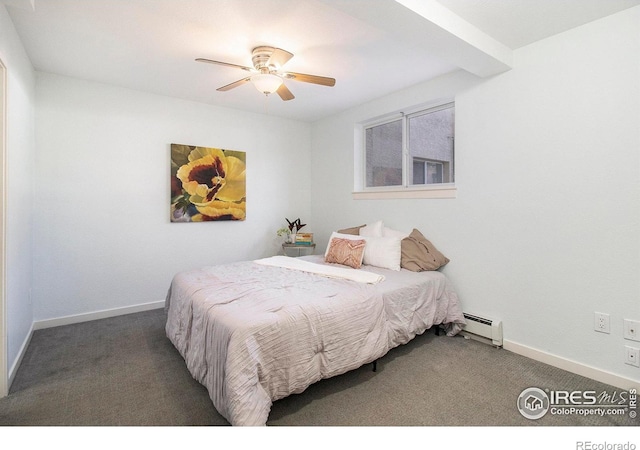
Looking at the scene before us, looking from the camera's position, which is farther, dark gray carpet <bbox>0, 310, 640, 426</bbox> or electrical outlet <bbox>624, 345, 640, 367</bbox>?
electrical outlet <bbox>624, 345, 640, 367</bbox>

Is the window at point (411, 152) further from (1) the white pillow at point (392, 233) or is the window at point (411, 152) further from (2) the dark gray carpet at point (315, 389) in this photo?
(2) the dark gray carpet at point (315, 389)

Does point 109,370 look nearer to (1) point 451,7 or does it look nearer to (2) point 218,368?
(2) point 218,368

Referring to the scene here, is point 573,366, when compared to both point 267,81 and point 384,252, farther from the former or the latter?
point 267,81

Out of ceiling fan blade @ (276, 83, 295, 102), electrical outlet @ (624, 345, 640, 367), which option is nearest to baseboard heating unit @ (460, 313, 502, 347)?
electrical outlet @ (624, 345, 640, 367)

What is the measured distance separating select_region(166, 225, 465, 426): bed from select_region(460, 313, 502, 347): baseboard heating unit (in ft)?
0.28

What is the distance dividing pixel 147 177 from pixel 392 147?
113 inches

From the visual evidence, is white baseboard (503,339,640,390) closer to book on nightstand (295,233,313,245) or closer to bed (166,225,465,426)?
bed (166,225,465,426)

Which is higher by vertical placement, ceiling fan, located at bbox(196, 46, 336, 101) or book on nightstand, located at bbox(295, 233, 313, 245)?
ceiling fan, located at bbox(196, 46, 336, 101)

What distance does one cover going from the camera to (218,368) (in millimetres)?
1680

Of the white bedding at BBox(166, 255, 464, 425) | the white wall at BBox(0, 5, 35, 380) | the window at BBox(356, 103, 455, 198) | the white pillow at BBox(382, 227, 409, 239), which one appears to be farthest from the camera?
the white pillow at BBox(382, 227, 409, 239)

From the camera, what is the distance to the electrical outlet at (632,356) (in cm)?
199

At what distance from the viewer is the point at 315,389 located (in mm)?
2025

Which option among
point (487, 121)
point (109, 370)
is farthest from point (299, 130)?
point (109, 370)

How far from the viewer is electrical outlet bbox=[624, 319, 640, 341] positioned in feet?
6.51
